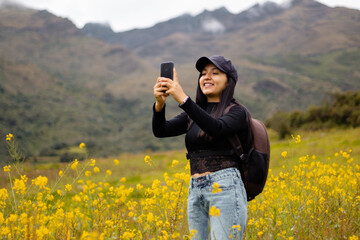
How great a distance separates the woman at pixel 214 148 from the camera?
233 cm

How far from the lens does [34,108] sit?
95125mm

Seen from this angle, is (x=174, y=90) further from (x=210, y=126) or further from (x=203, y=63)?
(x=203, y=63)

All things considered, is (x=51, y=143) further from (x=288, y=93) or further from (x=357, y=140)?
(x=288, y=93)

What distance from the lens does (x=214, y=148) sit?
2.49m

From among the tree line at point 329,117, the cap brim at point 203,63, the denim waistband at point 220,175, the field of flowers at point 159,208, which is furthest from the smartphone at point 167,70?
the tree line at point 329,117

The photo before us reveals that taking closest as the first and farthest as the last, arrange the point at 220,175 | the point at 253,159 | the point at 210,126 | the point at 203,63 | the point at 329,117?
the point at 210,126 → the point at 220,175 → the point at 253,159 → the point at 203,63 → the point at 329,117

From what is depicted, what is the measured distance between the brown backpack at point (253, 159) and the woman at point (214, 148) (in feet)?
0.22

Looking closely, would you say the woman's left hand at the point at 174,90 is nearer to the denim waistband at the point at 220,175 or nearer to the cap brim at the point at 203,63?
the cap brim at the point at 203,63

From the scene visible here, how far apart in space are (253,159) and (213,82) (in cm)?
72

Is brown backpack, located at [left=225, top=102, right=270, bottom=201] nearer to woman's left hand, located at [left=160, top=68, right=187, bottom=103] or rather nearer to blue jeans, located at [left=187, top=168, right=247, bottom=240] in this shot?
blue jeans, located at [left=187, top=168, right=247, bottom=240]

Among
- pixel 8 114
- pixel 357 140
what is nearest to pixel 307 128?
pixel 357 140

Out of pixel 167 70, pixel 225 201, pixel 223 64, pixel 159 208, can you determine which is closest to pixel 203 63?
pixel 223 64

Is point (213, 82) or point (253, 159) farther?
point (213, 82)

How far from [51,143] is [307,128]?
66403 mm
